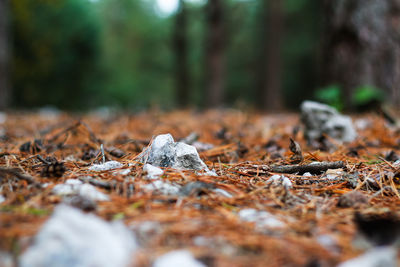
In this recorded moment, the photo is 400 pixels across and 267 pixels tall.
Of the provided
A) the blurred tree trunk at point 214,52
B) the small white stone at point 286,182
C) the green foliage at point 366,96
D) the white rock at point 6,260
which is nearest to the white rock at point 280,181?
the small white stone at point 286,182

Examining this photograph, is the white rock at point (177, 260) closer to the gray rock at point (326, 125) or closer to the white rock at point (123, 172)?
the white rock at point (123, 172)

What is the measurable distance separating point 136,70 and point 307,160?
1703 cm

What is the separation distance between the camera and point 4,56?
A: 4566mm

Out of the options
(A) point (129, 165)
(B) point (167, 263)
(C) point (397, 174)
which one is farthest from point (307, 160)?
(B) point (167, 263)

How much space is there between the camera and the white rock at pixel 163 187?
95 centimetres

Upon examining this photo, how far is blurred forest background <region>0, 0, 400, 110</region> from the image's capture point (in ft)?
12.0

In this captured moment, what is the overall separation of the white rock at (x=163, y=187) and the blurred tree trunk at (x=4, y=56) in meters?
4.61

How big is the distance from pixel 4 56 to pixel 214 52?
3687 mm

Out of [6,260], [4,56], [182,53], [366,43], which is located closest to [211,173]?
[6,260]

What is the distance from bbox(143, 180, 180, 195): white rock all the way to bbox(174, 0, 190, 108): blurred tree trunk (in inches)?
315

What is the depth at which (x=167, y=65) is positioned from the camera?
16.3 metres

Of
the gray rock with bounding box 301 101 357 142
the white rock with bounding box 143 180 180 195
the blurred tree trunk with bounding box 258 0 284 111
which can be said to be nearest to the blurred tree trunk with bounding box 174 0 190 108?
the blurred tree trunk with bounding box 258 0 284 111

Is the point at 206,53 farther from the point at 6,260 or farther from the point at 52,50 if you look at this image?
the point at 6,260

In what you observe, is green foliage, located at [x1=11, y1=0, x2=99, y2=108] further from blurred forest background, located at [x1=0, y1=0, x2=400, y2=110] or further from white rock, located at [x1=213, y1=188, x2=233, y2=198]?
white rock, located at [x1=213, y1=188, x2=233, y2=198]
